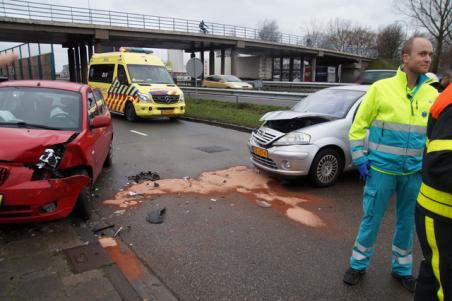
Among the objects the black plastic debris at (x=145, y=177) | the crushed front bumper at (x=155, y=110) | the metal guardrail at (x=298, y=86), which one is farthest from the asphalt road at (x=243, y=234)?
the metal guardrail at (x=298, y=86)

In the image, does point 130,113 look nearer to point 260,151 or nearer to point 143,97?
point 143,97

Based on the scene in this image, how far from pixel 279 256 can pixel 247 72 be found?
6587 centimetres

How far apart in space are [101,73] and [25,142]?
12.6 meters

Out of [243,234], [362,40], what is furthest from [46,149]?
[362,40]

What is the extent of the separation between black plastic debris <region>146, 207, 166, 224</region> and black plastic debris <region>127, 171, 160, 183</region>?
5.16 ft

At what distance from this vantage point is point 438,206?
1.96m

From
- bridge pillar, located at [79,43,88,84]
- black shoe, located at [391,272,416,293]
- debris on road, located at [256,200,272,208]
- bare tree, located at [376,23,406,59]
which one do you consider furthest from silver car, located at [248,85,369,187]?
bare tree, located at [376,23,406,59]

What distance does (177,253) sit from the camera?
12.8 feet

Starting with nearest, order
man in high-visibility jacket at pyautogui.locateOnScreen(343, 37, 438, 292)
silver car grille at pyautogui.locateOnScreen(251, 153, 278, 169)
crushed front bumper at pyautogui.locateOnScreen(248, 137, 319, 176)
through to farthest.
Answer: man in high-visibility jacket at pyautogui.locateOnScreen(343, 37, 438, 292)
crushed front bumper at pyautogui.locateOnScreen(248, 137, 319, 176)
silver car grille at pyautogui.locateOnScreen(251, 153, 278, 169)

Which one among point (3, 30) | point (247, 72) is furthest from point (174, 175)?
point (247, 72)

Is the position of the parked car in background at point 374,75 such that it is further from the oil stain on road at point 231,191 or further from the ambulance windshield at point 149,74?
the oil stain on road at point 231,191

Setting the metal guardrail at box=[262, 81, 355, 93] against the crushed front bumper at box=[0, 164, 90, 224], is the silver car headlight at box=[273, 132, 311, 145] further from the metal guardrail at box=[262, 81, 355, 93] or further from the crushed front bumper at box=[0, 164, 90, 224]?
the metal guardrail at box=[262, 81, 355, 93]

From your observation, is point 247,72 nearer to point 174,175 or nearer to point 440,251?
point 174,175

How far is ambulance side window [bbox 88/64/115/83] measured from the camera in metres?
15.2
